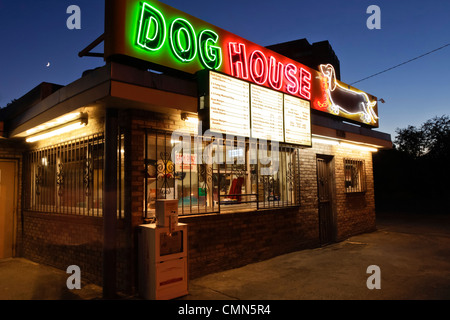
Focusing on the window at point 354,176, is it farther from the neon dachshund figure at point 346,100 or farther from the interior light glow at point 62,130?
the interior light glow at point 62,130

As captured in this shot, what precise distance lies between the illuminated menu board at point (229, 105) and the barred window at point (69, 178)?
1.75 metres

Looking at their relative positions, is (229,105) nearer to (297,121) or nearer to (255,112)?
(255,112)

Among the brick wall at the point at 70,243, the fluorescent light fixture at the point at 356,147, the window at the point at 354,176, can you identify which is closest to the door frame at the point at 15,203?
the brick wall at the point at 70,243

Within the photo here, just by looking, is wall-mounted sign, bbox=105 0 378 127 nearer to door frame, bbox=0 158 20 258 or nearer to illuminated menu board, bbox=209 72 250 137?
illuminated menu board, bbox=209 72 250 137

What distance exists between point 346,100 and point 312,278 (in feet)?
23.2

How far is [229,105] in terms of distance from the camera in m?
6.05

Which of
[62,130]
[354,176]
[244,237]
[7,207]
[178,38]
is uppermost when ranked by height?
[178,38]

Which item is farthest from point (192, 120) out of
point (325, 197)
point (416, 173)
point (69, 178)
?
point (416, 173)

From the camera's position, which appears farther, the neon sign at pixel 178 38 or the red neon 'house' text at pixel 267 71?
the red neon 'house' text at pixel 267 71

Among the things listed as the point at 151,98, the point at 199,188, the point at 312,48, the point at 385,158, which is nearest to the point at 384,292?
the point at 199,188

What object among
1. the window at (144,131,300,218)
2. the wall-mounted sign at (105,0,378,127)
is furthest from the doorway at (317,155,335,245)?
the wall-mounted sign at (105,0,378,127)

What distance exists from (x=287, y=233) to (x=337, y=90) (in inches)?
209

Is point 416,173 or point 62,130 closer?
point 62,130

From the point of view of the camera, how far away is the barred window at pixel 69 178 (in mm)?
6145
